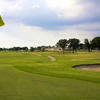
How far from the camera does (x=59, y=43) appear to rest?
438 feet

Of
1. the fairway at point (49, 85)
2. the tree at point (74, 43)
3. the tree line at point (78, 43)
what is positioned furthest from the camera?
the tree at point (74, 43)

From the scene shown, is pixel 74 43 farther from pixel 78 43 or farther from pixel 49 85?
pixel 49 85

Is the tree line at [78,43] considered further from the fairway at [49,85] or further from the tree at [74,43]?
the fairway at [49,85]

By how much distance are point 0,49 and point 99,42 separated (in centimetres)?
14766

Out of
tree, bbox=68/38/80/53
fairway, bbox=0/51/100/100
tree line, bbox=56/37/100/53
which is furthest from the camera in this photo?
tree, bbox=68/38/80/53

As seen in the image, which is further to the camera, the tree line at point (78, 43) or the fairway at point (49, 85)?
the tree line at point (78, 43)

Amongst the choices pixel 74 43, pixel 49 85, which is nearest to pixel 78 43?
pixel 74 43

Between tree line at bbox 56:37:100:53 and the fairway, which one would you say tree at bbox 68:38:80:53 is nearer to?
tree line at bbox 56:37:100:53

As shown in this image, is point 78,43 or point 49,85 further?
point 78,43

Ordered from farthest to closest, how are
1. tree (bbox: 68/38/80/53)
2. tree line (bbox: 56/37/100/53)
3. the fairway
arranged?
tree (bbox: 68/38/80/53) < tree line (bbox: 56/37/100/53) < the fairway

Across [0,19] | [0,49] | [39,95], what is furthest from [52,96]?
[0,49]

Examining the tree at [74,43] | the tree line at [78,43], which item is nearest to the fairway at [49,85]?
the tree line at [78,43]

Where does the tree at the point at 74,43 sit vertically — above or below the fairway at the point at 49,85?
above

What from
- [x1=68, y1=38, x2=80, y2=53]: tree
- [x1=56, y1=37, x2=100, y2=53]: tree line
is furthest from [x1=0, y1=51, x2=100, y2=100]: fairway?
[x1=68, y1=38, x2=80, y2=53]: tree
